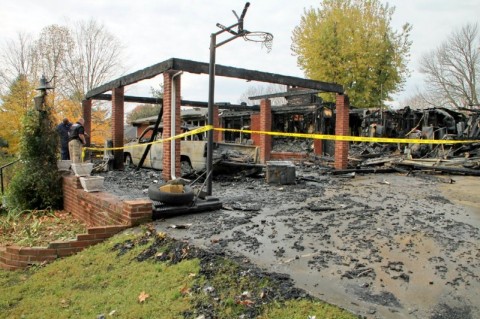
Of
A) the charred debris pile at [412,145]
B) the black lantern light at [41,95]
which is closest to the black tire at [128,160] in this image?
the black lantern light at [41,95]

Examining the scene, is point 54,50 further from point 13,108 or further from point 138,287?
point 138,287

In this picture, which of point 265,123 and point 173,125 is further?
point 265,123

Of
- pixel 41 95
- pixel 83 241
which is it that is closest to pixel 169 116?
pixel 41 95

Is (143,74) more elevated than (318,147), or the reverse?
(143,74)

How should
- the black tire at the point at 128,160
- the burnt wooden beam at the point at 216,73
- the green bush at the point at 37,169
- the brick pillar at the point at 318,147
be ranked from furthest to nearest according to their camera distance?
the brick pillar at the point at 318,147 → the black tire at the point at 128,160 → the burnt wooden beam at the point at 216,73 → the green bush at the point at 37,169

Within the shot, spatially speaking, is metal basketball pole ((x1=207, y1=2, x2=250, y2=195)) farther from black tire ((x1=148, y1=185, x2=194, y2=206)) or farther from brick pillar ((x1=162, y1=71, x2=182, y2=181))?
brick pillar ((x1=162, y1=71, x2=182, y2=181))

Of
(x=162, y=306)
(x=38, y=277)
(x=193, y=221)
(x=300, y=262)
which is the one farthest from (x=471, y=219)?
(x=38, y=277)

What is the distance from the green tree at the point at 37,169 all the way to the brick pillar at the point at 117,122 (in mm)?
3135

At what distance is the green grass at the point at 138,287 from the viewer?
314 cm

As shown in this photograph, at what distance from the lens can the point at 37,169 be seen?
8.62m

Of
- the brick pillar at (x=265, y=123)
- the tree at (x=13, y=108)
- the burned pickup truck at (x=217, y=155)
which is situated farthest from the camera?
the tree at (x=13, y=108)

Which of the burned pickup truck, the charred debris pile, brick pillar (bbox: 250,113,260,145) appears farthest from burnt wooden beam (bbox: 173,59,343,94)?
brick pillar (bbox: 250,113,260,145)

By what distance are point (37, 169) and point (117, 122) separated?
12.3 ft

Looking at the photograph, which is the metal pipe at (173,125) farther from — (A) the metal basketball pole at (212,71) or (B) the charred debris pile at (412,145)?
(B) the charred debris pile at (412,145)
